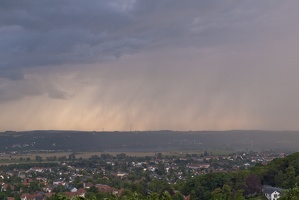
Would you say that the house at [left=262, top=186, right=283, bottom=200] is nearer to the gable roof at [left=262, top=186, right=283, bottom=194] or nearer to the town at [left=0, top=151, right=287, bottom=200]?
the gable roof at [left=262, top=186, right=283, bottom=194]

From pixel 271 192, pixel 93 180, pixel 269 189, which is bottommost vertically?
pixel 93 180

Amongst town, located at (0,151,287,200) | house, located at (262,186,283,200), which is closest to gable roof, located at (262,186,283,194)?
house, located at (262,186,283,200)

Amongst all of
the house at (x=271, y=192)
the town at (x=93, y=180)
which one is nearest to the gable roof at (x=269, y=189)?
the house at (x=271, y=192)

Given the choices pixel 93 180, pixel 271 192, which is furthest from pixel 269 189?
pixel 93 180

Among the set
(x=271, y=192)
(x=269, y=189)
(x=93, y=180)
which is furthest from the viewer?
(x=93, y=180)

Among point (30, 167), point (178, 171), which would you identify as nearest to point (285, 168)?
point (178, 171)

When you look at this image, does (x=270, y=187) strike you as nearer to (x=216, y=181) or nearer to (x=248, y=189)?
(x=248, y=189)

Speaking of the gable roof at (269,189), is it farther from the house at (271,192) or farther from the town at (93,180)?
the town at (93,180)

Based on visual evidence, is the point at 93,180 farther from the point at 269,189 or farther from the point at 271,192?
the point at 271,192
